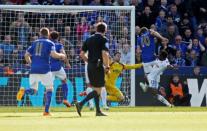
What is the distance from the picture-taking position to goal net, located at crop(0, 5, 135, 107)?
2578 centimetres

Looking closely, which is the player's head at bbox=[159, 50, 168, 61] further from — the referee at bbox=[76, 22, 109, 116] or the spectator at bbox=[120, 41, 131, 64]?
the referee at bbox=[76, 22, 109, 116]

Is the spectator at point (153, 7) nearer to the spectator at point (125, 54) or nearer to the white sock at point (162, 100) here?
the spectator at point (125, 54)

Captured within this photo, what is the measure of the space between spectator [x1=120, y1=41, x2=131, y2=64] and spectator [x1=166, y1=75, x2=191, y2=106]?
210 cm

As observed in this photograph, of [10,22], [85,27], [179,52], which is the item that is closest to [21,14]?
[10,22]

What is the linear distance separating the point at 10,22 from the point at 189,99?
6.54 m

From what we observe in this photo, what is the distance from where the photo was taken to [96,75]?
19000 mm

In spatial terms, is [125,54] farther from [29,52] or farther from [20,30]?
[29,52]

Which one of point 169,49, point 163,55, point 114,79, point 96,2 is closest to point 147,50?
point 163,55

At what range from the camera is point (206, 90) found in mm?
27859

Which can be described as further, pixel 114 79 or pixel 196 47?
pixel 196 47

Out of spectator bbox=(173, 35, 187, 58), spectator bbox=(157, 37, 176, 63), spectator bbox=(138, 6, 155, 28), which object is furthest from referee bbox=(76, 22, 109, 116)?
spectator bbox=(138, 6, 155, 28)

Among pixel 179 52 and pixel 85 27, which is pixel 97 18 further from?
pixel 179 52

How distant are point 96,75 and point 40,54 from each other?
70.4 inches
